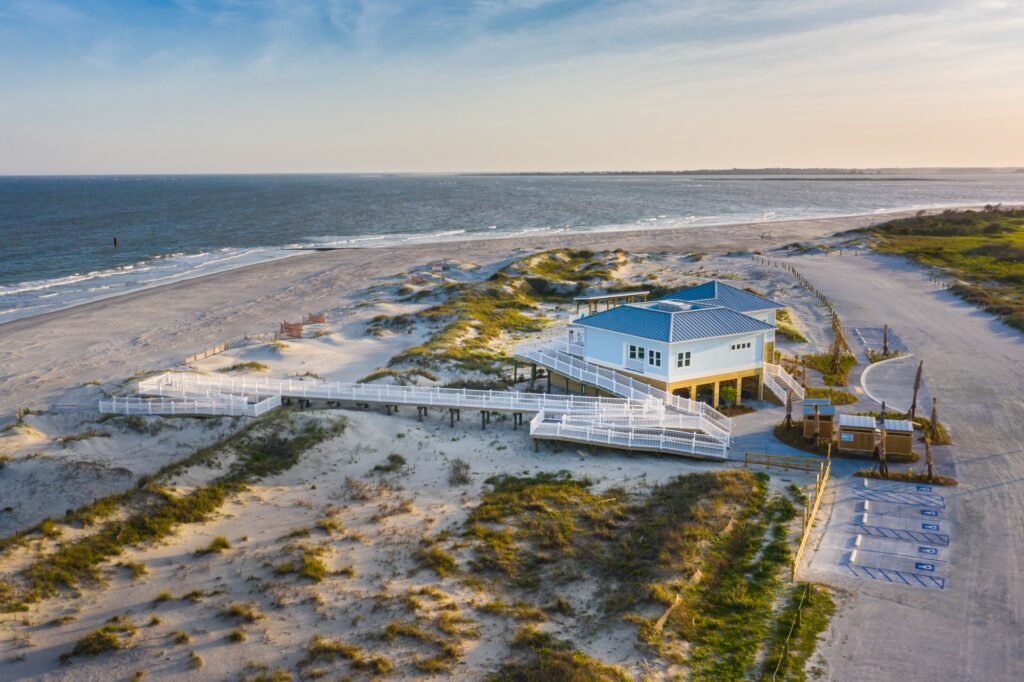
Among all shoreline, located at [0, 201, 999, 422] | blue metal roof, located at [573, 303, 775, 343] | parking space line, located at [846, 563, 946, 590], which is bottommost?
shoreline, located at [0, 201, 999, 422]

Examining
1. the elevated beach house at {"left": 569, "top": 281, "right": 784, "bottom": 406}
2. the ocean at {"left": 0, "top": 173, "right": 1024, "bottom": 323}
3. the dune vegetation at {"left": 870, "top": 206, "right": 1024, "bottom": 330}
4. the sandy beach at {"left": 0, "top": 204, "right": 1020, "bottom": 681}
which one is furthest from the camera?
the ocean at {"left": 0, "top": 173, "right": 1024, "bottom": 323}

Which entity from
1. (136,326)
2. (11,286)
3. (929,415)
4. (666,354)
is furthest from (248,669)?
(11,286)

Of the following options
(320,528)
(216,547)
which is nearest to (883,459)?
(320,528)

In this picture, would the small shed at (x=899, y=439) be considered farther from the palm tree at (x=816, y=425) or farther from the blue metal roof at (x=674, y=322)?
the blue metal roof at (x=674, y=322)

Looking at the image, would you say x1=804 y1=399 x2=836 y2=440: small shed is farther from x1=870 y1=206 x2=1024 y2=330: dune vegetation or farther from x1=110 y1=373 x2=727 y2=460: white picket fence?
x1=870 y1=206 x2=1024 y2=330: dune vegetation

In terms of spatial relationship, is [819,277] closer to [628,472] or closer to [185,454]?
[628,472]

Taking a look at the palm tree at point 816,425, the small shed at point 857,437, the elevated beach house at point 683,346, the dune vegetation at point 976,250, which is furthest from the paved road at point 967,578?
the dune vegetation at point 976,250

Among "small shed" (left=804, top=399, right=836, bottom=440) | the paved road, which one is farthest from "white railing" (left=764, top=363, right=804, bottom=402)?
the paved road

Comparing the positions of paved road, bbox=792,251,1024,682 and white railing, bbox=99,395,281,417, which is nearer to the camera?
paved road, bbox=792,251,1024,682

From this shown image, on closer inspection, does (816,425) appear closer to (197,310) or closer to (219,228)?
(197,310)
